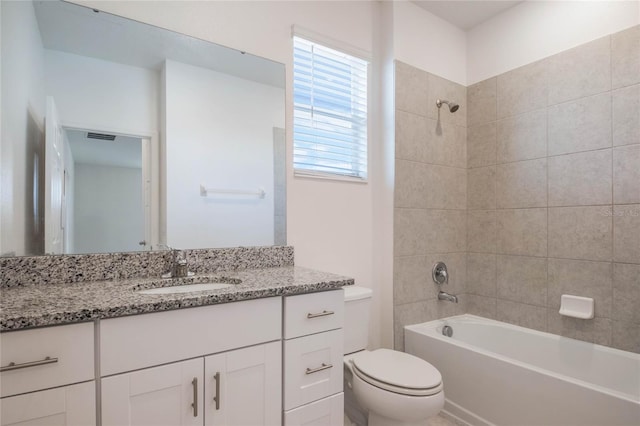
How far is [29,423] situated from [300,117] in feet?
5.51

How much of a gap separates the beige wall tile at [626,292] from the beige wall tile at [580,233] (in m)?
0.09

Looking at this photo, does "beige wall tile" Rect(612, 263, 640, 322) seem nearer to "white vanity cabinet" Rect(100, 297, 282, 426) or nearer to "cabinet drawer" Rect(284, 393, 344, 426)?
"cabinet drawer" Rect(284, 393, 344, 426)

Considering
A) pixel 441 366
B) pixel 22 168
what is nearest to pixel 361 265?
pixel 441 366

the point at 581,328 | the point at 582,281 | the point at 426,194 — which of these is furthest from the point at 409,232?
the point at 581,328

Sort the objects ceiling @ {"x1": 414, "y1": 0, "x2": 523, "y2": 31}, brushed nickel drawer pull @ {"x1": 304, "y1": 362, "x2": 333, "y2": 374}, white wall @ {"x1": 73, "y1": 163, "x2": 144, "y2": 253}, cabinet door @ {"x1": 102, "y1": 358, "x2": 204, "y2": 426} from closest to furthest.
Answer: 1. cabinet door @ {"x1": 102, "y1": 358, "x2": 204, "y2": 426}
2. brushed nickel drawer pull @ {"x1": 304, "y1": 362, "x2": 333, "y2": 374}
3. white wall @ {"x1": 73, "y1": 163, "x2": 144, "y2": 253}
4. ceiling @ {"x1": 414, "y1": 0, "x2": 523, "y2": 31}

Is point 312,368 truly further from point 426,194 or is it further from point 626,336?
point 626,336

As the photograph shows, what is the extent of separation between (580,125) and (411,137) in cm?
97

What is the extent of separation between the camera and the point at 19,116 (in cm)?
122

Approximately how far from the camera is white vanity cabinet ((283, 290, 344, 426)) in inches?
48.4

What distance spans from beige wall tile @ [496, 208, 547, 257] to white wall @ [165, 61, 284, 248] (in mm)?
1652

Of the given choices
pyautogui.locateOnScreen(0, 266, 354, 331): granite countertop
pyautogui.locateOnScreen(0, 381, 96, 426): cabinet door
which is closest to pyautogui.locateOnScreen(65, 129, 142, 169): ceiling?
pyautogui.locateOnScreen(0, 266, 354, 331): granite countertop

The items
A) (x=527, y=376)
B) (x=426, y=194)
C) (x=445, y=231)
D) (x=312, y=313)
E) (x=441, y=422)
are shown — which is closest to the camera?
(x=312, y=313)

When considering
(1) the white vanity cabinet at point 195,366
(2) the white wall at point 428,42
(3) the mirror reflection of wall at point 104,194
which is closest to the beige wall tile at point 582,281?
(2) the white wall at point 428,42

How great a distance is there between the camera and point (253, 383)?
1.15 m
